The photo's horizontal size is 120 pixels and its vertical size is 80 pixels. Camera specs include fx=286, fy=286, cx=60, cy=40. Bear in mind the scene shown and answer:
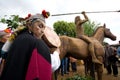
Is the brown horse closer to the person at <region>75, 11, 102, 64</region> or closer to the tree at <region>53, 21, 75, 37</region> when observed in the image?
the person at <region>75, 11, 102, 64</region>

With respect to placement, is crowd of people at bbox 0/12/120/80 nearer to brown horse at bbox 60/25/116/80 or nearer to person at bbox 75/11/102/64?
brown horse at bbox 60/25/116/80

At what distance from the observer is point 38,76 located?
8.36 ft

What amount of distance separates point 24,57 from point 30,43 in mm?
139

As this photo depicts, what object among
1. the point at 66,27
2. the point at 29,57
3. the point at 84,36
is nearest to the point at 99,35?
the point at 84,36

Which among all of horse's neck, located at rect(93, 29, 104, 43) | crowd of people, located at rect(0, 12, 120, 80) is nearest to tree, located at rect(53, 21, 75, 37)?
horse's neck, located at rect(93, 29, 104, 43)

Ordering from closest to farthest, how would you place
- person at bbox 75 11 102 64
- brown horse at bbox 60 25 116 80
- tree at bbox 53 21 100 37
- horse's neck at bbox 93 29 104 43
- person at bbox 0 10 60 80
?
person at bbox 0 10 60 80 → brown horse at bbox 60 25 116 80 → person at bbox 75 11 102 64 → horse's neck at bbox 93 29 104 43 → tree at bbox 53 21 100 37

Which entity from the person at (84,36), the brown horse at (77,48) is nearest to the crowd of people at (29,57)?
the brown horse at (77,48)

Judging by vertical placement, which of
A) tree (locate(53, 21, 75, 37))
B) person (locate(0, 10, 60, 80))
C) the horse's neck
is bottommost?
person (locate(0, 10, 60, 80))

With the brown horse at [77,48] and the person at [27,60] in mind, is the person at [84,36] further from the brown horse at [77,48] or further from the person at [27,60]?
the person at [27,60]

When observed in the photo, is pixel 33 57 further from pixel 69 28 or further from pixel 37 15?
pixel 69 28

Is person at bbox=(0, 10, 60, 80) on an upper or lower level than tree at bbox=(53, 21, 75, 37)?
lower

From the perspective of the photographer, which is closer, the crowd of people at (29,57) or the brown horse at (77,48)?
the crowd of people at (29,57)

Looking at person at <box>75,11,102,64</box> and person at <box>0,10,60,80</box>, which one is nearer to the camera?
person at <box>0,10,60,80</box>

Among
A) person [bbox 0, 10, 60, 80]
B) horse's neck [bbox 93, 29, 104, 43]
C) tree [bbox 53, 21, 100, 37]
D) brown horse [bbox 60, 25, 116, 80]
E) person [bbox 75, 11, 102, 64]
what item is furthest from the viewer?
tree [bbox 53, 21, 100, 37]
